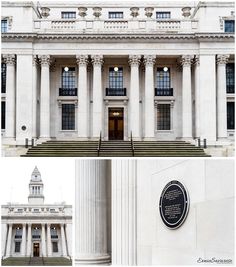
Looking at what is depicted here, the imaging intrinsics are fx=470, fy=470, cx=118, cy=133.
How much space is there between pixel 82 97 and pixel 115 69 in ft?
15.1

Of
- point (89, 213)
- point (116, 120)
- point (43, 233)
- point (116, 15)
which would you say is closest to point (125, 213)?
point (89, 213)

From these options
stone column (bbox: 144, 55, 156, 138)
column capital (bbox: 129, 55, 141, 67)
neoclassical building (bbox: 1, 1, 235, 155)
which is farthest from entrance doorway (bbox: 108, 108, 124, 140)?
column capital (bbox: 129, 55, 141, 67)

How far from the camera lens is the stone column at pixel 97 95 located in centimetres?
4425

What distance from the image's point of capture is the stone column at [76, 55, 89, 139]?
44.2 m

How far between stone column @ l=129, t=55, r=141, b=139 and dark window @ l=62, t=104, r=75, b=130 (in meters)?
6.22

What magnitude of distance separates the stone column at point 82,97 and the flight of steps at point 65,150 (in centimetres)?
673

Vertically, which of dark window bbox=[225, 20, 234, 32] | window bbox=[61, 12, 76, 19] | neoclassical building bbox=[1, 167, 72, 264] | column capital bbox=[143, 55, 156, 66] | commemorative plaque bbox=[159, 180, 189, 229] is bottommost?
neoclassical building bbox=[1, 167, 72, 264]

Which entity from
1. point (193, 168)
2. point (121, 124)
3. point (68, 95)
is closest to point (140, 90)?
point (121, 124)

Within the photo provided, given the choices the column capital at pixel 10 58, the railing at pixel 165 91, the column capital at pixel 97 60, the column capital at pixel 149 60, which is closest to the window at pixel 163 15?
the column capital at pixel 149 60

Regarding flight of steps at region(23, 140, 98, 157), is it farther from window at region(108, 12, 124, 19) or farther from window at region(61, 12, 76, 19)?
window at region(108, 12, 124, 19)

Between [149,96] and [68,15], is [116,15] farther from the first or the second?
[149,96]

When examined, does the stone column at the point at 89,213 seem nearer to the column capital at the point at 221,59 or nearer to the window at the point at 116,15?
the column capital at the point at 221,59

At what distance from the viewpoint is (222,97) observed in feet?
146

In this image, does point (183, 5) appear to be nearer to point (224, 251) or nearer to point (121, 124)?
point (121, 124)
